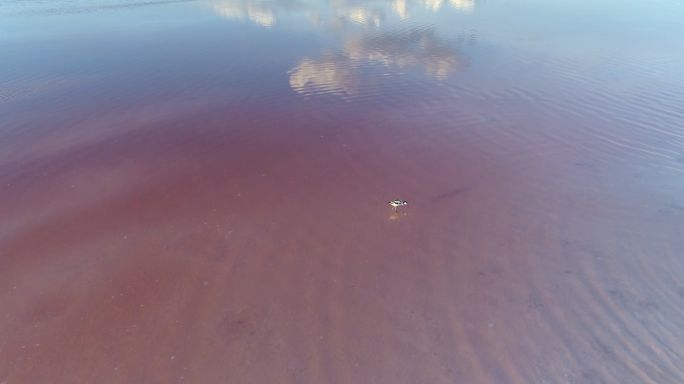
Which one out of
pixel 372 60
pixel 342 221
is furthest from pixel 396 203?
pixel 372 60

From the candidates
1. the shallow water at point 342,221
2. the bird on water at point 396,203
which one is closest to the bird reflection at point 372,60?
the shallow water at point 342,221

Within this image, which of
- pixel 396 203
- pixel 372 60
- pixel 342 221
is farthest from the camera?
pixel 372 60

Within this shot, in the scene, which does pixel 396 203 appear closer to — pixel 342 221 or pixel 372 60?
pixel 342 221

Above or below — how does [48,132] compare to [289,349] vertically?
above

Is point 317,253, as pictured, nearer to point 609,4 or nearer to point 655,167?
point 655,167

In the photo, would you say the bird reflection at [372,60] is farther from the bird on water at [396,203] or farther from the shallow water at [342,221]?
the bird on water at [396,203]

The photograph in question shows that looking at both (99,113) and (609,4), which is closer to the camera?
(99,113)

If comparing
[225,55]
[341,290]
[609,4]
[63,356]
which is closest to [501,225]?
[341,290]
